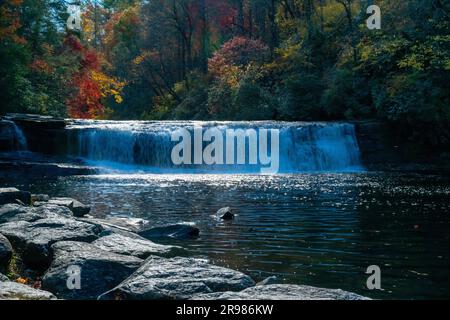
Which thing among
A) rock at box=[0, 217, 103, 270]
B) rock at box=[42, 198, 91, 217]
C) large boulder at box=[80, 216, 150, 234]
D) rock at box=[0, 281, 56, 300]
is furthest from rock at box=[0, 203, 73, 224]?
rock at box=[0, 281, 56, 300]

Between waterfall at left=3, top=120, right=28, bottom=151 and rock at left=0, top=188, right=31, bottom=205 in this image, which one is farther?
waterfall at left=3, top=120, right=28, bottom=151

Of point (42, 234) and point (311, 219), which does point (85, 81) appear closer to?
point (311, 219)

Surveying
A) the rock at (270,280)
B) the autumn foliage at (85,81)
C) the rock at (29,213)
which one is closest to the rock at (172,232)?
the rock at (29,213)

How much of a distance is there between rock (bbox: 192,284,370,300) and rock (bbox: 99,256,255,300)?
46 cm

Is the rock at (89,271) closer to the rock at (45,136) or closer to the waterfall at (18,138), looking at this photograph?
the waterfall at (18,138)

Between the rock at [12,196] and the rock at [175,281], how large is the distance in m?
6.74

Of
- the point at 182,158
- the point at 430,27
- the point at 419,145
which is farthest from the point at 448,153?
the point at 182,158

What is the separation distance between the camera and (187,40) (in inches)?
2077

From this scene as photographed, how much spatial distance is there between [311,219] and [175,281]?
6.76m

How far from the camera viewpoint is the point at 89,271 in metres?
7.38

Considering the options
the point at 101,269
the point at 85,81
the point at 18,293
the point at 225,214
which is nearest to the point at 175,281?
the point at 101,269

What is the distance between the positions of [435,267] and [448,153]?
20.9 m

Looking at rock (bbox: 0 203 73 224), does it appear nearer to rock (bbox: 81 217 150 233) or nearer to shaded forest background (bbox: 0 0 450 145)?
rock (bbox: 81 217 150 233)

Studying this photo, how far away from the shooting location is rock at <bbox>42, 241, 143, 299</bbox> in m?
7.13
